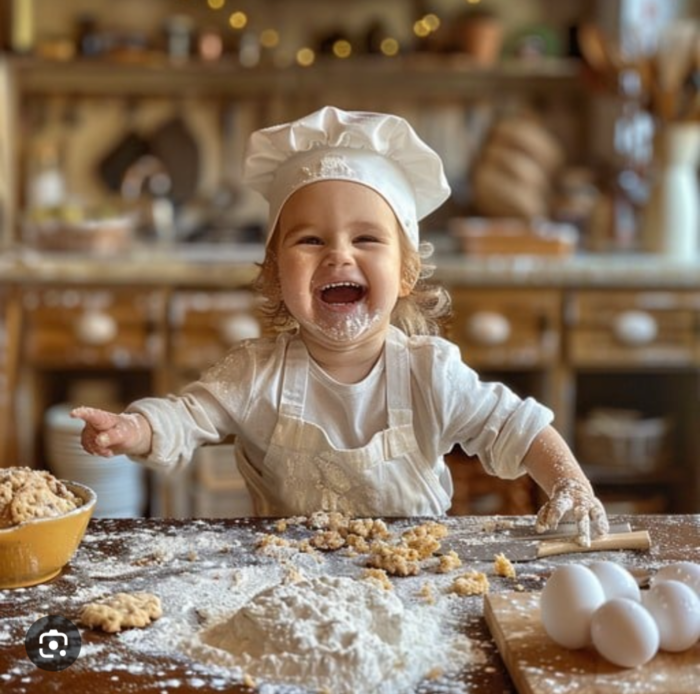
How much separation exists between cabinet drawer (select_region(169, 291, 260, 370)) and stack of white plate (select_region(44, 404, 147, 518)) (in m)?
0.33

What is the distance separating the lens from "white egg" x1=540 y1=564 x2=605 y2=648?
82 centimetres

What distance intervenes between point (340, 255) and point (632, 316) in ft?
5.53

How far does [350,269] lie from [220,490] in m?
1.68

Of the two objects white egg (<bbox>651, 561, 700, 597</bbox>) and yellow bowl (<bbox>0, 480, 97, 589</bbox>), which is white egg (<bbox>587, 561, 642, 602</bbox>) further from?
yellow bowl (<bbox>0, 480, 97, 589</bbox>)

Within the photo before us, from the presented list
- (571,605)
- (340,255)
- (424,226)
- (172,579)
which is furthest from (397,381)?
(424,226)

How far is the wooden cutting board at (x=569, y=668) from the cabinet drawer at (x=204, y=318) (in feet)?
6.40

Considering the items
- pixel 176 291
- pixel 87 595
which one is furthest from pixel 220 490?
pixel 87 595

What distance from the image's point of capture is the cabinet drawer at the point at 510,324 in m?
2.76

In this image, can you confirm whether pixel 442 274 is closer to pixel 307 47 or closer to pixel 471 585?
pixel 307 47

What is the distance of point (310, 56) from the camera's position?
Result: 343cm

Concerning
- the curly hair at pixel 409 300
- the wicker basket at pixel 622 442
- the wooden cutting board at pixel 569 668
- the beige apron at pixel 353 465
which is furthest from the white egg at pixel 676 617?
the wicker basket at pixel 622 442

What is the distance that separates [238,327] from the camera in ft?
8.96

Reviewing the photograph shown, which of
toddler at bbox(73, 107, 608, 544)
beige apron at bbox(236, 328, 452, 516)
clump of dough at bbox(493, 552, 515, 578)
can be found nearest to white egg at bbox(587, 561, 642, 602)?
clump of dough at bbox(493, 552, 515, 578)

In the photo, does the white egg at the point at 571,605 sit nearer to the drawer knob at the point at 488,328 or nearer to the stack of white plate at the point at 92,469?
the drawer knob at the point at 488,328
